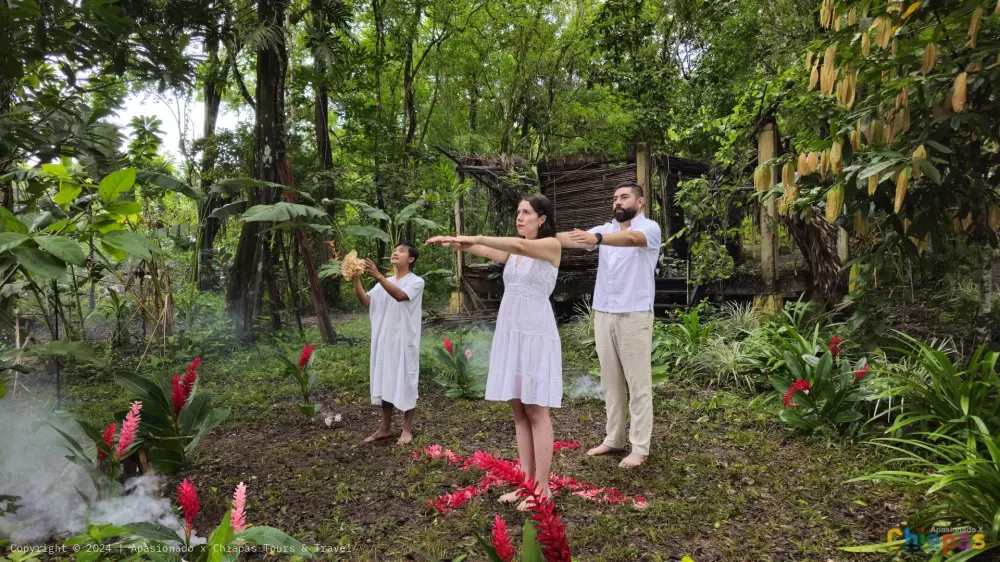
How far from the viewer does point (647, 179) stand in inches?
316

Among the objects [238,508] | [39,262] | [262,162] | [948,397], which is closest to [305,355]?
[39,262]

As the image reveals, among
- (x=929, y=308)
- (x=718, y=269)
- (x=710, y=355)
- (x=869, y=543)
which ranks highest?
(x=718, y=269)

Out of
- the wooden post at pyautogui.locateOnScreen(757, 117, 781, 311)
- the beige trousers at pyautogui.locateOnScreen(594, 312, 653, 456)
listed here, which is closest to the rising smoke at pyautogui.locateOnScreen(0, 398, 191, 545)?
the beige trousers at pyautogui.locateOnScreen(594, 312, 653, 456)

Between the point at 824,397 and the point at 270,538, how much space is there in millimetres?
3832

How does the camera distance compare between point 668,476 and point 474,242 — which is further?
point 668,476

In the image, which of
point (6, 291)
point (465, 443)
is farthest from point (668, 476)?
point (6, 291)

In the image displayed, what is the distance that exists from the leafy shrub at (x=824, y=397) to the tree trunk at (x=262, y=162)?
244 inches

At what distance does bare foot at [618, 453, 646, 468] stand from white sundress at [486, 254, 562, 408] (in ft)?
3.59

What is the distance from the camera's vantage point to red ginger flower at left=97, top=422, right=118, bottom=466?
274 centimetres

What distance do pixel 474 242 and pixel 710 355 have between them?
4.07 m

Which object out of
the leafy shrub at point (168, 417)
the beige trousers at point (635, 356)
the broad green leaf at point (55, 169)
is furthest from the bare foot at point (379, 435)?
the broad green leaf at point (55, 169)

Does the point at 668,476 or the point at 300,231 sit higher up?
the point at 300,231

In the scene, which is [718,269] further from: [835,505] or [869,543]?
[869,543]

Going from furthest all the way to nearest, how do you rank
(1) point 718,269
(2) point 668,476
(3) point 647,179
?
(3) point 647,179
(1) point 718,269
(2) point 668,476
